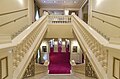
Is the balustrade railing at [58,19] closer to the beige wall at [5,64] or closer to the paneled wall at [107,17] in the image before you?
the paneled wall at [107,17]

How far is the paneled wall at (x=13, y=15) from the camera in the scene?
643 cm

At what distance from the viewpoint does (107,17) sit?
719cm

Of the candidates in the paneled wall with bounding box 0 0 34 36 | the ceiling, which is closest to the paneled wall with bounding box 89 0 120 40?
the paneled wall with bounding box 0 0 34 36

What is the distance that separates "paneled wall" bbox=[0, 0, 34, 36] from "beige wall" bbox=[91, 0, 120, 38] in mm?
3788

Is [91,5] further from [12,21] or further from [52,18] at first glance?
[12,21]

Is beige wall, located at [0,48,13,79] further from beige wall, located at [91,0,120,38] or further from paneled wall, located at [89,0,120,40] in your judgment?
beige wall, located at [91,0,120,38]

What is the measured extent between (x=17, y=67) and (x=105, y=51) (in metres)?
1.43

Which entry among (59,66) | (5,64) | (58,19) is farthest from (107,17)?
(59,66)

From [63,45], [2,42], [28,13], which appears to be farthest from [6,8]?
[63,45]

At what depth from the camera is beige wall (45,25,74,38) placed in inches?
337

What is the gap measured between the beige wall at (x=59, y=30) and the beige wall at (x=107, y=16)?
149cm

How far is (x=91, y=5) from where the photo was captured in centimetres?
1003

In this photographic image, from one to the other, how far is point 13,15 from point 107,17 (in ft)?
13.2

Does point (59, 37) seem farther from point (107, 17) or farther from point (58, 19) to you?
point (107, 17)
